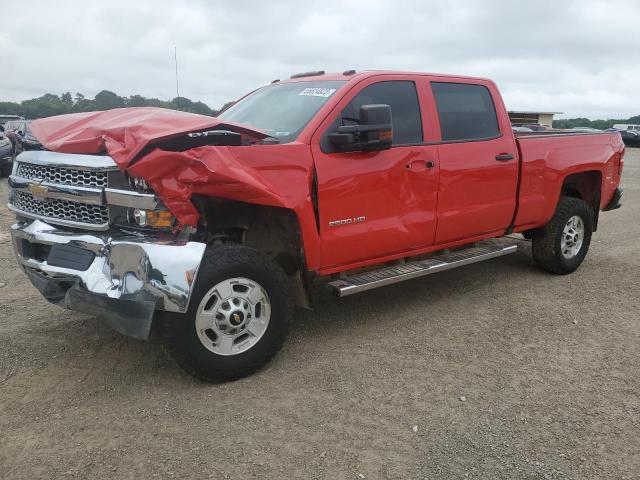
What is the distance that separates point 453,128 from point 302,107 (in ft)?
4.50

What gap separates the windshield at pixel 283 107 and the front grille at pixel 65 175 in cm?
122

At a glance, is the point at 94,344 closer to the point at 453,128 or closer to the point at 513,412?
the point at 513,412

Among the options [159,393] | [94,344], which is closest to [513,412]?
[159,393]

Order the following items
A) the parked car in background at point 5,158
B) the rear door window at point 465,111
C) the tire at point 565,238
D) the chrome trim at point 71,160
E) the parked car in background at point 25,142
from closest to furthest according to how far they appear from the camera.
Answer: the chrome trim at point 71,160 → the parked car in background at point 25,142 → the rear door window at point 465,111 → the tire at point 565,238 → the parked car in background at point 5,158

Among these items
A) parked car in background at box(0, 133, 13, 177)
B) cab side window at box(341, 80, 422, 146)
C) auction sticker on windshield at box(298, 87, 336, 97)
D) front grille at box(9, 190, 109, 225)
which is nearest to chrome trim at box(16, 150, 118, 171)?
front grille at box(9, 190, 109, 225)

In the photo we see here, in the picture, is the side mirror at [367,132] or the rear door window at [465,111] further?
the rear door window at [465,111]

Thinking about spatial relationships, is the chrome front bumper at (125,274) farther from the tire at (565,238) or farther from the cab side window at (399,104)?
the tire at (565,238)

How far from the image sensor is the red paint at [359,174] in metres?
3.13

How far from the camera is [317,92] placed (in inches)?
166

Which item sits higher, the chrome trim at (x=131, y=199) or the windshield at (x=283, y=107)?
the windshield at (x=283, y=107)

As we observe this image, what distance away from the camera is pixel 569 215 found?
5754 mm

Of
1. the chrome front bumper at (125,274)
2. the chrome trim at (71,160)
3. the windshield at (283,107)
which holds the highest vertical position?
the windshield at (283,107)

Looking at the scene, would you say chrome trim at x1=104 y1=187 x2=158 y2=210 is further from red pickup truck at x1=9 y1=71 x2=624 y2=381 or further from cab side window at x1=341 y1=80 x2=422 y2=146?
cab side window at x1=341 y1=80 x2=422 y2=146

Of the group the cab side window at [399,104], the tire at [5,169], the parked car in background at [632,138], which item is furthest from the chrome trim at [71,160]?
the parked car in background at [632,138]
